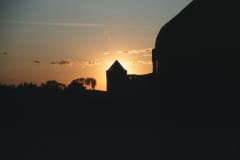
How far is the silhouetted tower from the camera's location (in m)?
54.1

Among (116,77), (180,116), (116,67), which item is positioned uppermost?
(116,67)

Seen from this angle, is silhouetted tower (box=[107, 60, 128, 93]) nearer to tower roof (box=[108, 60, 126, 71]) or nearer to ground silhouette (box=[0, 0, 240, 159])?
tower roof (box=[108, 60, 126, 71])

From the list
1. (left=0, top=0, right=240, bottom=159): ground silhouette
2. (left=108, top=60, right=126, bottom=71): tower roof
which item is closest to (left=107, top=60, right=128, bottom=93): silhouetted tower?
(left=108, top=60, right=126, bottom=71): tower roof

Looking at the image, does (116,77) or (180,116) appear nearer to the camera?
(180,116)

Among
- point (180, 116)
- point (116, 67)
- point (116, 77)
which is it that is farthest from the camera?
point (116, 67)

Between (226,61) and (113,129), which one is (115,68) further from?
(226,61)

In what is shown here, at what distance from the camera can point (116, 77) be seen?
5656 cm

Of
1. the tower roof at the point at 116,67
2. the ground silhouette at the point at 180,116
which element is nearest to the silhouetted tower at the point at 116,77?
the tower roof at the point at 116,67

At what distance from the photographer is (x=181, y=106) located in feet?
37.1

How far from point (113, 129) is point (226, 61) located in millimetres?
7859

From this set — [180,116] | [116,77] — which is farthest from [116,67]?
[180,116]

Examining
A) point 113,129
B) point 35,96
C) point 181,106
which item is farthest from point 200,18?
point 35,96

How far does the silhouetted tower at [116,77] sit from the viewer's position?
177ft

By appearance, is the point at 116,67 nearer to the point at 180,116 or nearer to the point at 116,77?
the point at 116,77
